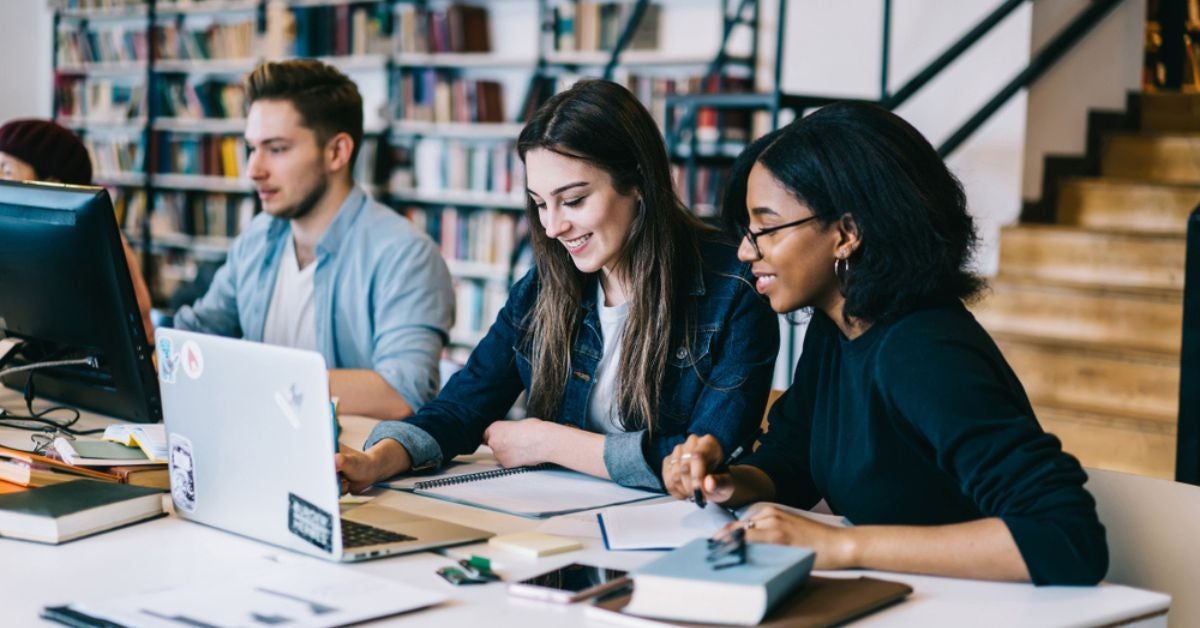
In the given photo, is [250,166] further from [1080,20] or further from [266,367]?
[1080,20]

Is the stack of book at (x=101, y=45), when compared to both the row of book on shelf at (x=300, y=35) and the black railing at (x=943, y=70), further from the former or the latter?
Answer: the black railing at (x=943, y=70)

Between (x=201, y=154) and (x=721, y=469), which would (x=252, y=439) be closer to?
(x=721, y=469)

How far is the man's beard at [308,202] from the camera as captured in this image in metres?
2.69

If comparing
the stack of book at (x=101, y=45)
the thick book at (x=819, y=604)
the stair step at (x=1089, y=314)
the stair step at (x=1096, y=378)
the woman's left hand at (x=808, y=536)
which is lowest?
the stair step at (x=1096, y=378)

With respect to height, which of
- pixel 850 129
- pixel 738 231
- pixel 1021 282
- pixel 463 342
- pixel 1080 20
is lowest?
pixel 463 342

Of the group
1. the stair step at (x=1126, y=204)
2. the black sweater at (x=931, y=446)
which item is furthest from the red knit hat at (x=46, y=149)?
the stair step at (x=1126, y=204)

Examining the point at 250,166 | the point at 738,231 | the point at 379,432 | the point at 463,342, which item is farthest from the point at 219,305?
the point at 463,342

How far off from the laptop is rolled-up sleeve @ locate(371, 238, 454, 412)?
842mm

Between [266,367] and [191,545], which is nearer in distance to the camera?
[266,367]

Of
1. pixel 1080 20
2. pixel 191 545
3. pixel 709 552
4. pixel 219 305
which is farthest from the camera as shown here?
pixel 1080 20

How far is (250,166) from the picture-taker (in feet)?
8.75

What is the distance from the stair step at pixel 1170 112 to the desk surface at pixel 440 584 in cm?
415

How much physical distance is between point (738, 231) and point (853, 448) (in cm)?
40

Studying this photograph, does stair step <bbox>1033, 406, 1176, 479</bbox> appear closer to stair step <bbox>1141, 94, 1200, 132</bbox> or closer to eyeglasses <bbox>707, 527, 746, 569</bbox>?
stair step <bbox>1141, 94, 1200, 132</bbox>
